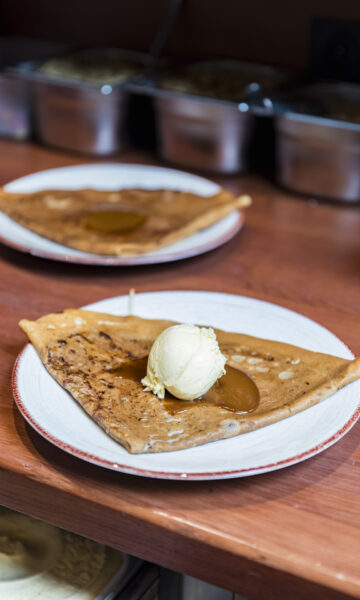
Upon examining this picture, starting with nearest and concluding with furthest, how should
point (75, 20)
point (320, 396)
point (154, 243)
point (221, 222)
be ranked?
point (320, 396) < point (154, 243) < point (221, 222) < point (75, 20)

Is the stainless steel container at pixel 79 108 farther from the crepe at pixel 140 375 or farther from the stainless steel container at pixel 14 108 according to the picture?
the crepe at pixel 140 375

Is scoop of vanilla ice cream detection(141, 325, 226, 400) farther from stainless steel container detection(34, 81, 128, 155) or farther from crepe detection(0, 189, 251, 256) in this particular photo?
stainless steel container detection(34, 81, 128, 155)

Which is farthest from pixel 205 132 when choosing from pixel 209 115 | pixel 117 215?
pixel 117 215

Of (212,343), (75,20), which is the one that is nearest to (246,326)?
(212,343)

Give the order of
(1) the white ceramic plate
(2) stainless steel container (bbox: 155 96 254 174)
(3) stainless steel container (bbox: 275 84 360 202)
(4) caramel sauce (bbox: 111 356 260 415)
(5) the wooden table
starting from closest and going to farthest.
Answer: (5) the wooden table, (4) caramel sauce (bbox: 111 356 260 415), (1) the white ceramic plate, (3) stainless steel container (bbox: 275 84 360 202), (2) stainless steel container (bbox: 155 96 254 174)

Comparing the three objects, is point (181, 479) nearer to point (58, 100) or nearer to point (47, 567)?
point (47, 567)

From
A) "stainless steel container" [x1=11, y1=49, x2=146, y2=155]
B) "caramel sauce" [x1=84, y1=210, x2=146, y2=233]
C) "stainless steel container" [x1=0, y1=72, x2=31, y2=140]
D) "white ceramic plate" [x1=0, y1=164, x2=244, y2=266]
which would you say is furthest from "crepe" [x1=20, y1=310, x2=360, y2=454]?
"stainless steel container" [x1=0, y1=72, x2=31, y2=140]
